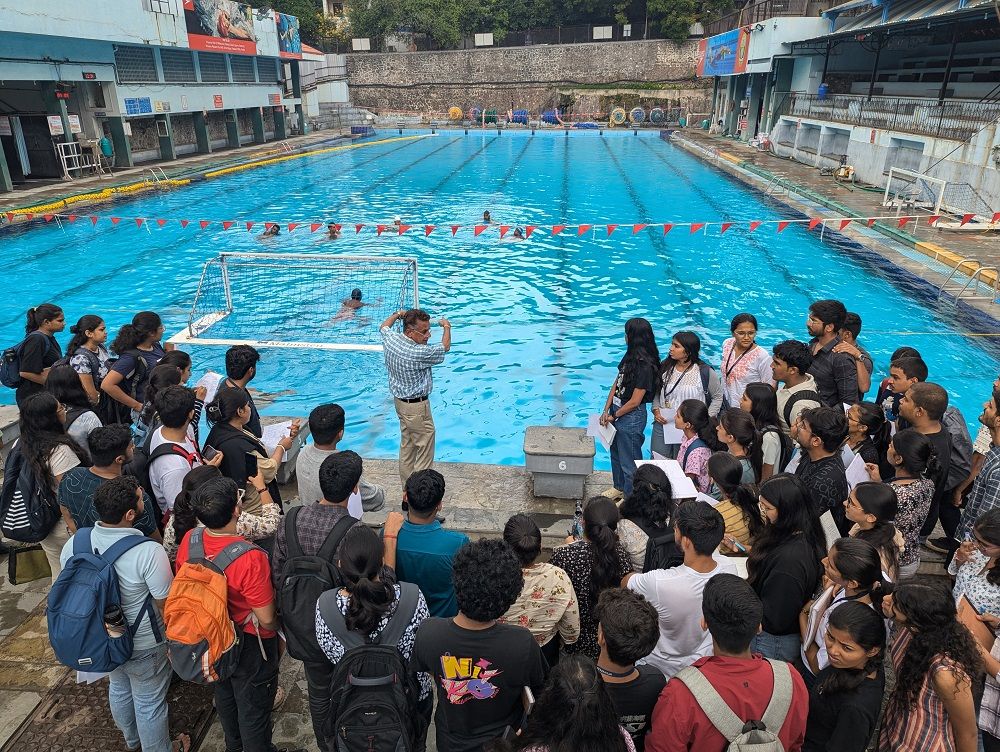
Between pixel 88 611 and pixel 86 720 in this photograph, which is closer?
pixel 88 611

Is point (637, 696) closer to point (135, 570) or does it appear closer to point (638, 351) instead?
point (135, 570)

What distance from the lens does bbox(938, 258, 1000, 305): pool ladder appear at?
10.0m

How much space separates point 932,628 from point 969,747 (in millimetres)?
453

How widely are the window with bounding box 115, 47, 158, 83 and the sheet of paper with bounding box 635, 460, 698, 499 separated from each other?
90.4ft

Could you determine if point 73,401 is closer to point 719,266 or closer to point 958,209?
point 719,266

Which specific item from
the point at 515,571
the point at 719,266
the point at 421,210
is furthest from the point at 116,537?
the point at 421,210

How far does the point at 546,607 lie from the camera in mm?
2598

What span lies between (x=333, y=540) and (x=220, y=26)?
32.7 meters

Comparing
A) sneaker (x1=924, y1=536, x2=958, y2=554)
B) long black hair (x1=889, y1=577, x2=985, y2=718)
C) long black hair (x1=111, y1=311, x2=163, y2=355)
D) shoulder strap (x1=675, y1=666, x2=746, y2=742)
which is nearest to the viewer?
shoulder strap (x1=675, y1=666, x2=746, y2=742)

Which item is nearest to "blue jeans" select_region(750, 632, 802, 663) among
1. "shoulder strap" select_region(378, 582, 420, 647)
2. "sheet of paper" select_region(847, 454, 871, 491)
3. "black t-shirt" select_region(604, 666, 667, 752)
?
"black t-shirt" select_region(604, 666, 667, 752)

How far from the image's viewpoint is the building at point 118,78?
20250 mm

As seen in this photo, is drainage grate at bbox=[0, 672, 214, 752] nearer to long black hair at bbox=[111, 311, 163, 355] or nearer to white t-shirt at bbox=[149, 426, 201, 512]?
white t-shirt at bbox=[149, 426, 201, 512]

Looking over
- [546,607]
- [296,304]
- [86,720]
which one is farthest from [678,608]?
[296,304]

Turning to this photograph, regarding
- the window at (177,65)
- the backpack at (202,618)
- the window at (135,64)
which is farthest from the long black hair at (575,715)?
the window at (177,65)
